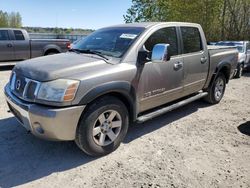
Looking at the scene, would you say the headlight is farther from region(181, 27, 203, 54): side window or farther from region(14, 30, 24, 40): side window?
region(14, 30, 24, 40): side window

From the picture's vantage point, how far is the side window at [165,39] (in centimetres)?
Answer: 416

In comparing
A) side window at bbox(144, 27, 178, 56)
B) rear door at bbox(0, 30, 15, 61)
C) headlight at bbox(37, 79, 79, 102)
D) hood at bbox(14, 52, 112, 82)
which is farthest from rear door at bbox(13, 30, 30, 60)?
headlight at bbox(37, 79, 79, 102)

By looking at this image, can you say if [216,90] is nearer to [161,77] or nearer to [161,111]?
[161,111]

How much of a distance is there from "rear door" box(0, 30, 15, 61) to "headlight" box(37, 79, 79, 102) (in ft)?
28.6

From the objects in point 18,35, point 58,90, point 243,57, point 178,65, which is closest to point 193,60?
point 178,65

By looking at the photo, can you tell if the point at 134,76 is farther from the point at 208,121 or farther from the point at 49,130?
the point at 208,121

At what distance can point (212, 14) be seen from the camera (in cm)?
1925

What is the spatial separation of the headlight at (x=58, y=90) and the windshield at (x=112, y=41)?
1.03m

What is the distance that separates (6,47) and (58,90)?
8.90 metres

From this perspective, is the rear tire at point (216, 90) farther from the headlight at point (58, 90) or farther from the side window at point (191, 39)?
the headlight at point (58, 90)

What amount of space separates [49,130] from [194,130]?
2710 millimetres

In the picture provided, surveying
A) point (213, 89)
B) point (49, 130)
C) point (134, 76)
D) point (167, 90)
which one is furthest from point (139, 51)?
point (213, 89)

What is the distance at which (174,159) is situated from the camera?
3650 millimetres

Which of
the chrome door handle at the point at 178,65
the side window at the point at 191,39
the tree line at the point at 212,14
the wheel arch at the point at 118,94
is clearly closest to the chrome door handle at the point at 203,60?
the side window at the point at 191,39
